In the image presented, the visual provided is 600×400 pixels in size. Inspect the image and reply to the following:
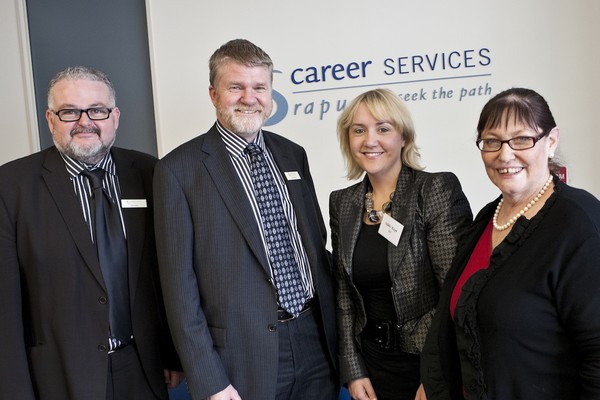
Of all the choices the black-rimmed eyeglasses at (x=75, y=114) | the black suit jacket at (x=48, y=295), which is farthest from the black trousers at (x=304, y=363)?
the black-rimmed eyeglasses at (x=75, y=114)

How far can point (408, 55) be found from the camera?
328 cm

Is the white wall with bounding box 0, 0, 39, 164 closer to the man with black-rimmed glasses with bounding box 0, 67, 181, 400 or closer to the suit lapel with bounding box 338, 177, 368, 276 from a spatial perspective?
the man with black-rimmed glasses with bounding box 0, 67, 181, 400

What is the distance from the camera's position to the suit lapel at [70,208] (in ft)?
5.89

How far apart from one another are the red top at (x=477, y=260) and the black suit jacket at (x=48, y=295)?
1148mm

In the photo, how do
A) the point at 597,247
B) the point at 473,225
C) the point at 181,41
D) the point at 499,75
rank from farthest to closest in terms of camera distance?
the point at 181,41
the point at 499,75
the point at 473,225
the point at 597,247

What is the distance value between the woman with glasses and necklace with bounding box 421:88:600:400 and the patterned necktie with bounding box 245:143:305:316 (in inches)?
22.1

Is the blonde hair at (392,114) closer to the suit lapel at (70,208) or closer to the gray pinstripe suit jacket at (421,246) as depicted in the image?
the gray pinstripe suit jacket at (421,246)

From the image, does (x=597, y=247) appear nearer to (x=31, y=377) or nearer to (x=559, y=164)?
(x=559, y=164)

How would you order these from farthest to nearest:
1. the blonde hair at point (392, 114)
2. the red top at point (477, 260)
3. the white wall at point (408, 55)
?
the white wall at point (408, 55)
the blonde hair at point (392, 114)
the red top at point (477, 260)

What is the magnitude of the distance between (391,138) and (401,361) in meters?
0.83

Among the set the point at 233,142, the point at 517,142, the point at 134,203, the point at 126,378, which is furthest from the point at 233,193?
the point at 517,142

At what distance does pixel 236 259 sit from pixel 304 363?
0.50m

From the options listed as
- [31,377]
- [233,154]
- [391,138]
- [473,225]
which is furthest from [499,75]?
[31,377]

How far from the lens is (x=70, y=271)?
5.85ft
